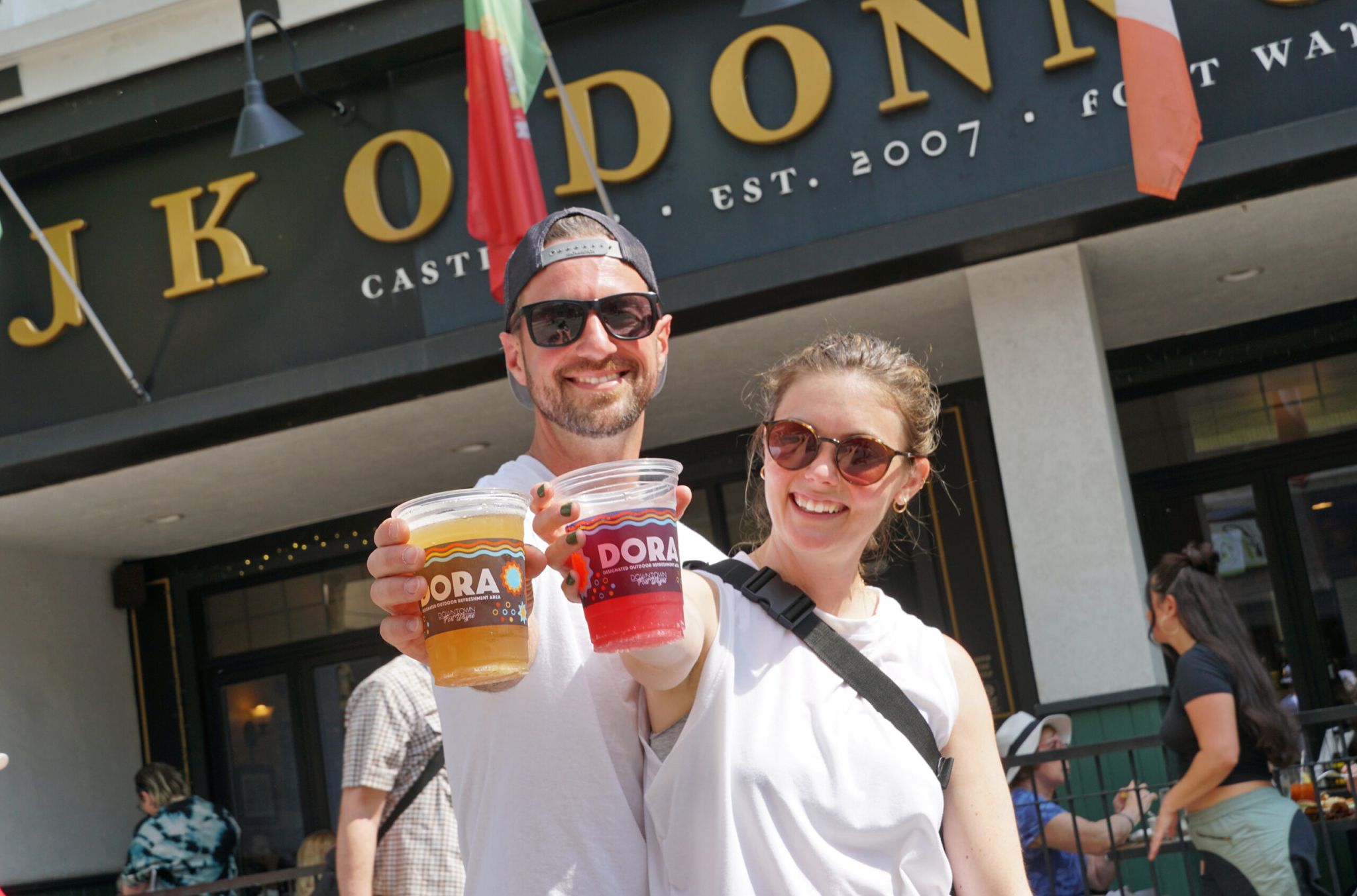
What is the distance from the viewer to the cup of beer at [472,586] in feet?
6.21

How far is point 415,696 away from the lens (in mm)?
4355

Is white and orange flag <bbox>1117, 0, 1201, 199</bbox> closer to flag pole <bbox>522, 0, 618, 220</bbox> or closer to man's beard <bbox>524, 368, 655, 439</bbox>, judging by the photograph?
flag pole <bbox>522, 0, 618, 220</bbox>

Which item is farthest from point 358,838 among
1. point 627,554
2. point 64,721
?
point 64,721

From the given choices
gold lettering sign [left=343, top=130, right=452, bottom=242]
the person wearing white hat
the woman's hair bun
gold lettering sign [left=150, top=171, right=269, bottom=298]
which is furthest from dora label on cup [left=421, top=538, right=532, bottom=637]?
gold lettering sign [left=150, top=171, right=269, bottom=298]

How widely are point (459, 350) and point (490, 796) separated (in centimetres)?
585

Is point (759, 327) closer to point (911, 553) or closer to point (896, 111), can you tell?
point (896, 111)

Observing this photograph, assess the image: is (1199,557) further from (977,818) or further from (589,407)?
(589,407)

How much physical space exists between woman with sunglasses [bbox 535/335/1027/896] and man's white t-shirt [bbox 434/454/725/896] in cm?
5

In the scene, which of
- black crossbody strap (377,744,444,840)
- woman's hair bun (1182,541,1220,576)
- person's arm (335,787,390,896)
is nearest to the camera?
person's arm (335,787,390,896)

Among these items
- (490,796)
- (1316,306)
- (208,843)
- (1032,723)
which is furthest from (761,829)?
(1316,306)

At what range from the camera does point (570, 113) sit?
734 cm

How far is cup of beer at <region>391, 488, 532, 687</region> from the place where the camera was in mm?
1894

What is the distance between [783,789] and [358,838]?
253 cm

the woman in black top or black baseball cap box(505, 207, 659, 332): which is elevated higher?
black baseball cap box(505, 207, 659, 332)
